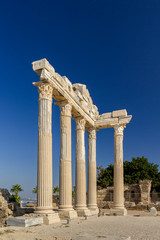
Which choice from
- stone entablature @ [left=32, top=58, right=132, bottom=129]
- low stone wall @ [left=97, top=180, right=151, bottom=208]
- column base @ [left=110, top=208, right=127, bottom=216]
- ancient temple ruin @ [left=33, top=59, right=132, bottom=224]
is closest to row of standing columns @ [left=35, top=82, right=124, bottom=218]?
ancient temple ruin @ [left=33, top=59, right=132, bottom=224]

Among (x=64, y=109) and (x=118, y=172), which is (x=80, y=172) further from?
(x=64, y=109)

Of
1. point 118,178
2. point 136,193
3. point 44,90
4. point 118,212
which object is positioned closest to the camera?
point 44,90

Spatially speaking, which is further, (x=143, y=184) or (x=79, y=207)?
(x=143, y=184)

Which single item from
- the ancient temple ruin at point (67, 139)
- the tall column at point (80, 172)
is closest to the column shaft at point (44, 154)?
the ancient temple ruin at point (67, 139)

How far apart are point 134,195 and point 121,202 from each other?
16660 millimetres

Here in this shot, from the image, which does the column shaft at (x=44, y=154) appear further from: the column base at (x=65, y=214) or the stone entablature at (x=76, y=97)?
the column base at (x=65, y=214)

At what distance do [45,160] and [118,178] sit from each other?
10756 millimetres

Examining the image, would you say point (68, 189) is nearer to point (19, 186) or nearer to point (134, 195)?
point (134, 195)

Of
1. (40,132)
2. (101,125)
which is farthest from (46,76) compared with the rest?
(101,125)

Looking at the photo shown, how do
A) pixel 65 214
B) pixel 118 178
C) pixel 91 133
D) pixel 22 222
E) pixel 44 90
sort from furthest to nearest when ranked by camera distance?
pixel 91 133 < pixel 118 178 < pixel 65 214 < pixel 44 90 < pixel 22 222

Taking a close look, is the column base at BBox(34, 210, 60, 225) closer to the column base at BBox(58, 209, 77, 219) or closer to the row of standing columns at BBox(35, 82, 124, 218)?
the row of standing columns at BBox(35, 82, 124, 218)

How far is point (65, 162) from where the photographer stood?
56.6 feet

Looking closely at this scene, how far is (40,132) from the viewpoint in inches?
571

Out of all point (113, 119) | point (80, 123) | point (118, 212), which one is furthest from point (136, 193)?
point (80, 123)
